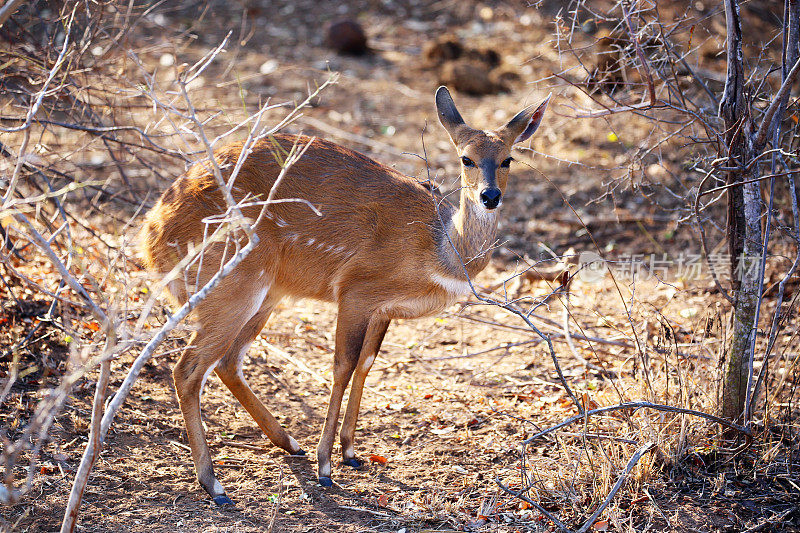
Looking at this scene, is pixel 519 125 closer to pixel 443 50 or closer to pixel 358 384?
pixel 358 384

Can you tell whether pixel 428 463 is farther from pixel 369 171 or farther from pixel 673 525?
pixel 369 171

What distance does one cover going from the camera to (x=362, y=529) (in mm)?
4164

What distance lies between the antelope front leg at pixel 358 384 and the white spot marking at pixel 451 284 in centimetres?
44

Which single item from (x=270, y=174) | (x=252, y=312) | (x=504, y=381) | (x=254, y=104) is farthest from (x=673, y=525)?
(x=254, y=104)

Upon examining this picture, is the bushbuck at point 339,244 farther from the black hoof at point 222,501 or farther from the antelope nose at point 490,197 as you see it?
the black hoof at point 222,501

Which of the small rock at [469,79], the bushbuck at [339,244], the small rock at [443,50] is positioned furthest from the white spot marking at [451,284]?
the small rock at [443,50]

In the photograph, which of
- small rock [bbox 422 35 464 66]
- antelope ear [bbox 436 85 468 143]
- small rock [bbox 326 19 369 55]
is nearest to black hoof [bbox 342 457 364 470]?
antelope ear [bbox 436 85 468 143]

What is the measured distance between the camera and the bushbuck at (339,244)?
4746mm

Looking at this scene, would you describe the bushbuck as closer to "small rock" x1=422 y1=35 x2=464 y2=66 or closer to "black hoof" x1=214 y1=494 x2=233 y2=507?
"black hoof" x1=214 y1=494 x2=233 y2=507

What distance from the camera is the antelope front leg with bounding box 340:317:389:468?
4953 millimetres

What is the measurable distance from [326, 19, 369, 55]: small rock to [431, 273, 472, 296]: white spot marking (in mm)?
8431

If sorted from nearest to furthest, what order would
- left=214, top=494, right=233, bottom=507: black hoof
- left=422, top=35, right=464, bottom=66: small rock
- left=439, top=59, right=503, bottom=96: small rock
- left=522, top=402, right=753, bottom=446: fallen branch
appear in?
1. left=522, top=402, right=753, bottom=446: fallen branch
2. left=214, top=494, right=233, bottom=507: black hoof
3. left=439, top=59, right=503, bottom=96: small rock
4. left=422, top=35, right=464, bottom=66: small rock

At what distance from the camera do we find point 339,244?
506 centimetres

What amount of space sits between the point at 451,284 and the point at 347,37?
849 centimetres
